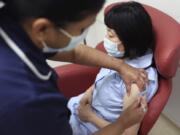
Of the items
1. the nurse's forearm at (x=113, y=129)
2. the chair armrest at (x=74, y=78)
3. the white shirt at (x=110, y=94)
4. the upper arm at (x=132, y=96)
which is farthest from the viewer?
the chair armrest at (x=74, y=78)

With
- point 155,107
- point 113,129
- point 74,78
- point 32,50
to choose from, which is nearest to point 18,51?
point 32,50

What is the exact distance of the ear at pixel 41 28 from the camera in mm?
761

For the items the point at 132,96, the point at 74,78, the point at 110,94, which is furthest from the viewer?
the point at 74,78

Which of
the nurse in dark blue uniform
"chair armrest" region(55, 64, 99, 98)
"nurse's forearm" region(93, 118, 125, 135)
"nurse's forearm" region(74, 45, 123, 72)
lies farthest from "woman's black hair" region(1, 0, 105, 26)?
"chair armrest" region(55, 64, 99, 98)

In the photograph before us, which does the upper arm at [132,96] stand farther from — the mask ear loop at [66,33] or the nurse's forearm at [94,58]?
the mask ear loop at [66,33]

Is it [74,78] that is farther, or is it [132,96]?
[74,78]

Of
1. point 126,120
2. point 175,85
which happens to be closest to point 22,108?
point 126,120

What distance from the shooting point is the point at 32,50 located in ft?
2.71

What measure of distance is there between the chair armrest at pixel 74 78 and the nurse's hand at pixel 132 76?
0.29 meters

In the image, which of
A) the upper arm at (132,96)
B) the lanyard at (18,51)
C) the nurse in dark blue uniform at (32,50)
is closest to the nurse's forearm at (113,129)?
the upper arm at (132,96)

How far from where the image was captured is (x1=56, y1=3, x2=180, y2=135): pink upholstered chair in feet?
4.46

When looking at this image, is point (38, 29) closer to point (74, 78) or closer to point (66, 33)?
point (66, 33)

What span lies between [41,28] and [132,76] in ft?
2.17

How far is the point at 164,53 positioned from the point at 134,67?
0.14 metres
